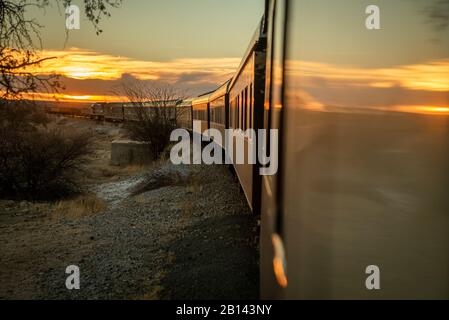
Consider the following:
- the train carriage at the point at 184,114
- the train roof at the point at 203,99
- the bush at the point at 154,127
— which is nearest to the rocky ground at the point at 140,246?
the train roof at the point at 203,99

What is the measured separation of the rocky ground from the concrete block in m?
11.8

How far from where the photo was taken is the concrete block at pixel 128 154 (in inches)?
996

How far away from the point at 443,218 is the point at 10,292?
19.9 ft

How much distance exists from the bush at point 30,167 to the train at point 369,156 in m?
14.3

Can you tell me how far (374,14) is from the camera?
65.5 inches

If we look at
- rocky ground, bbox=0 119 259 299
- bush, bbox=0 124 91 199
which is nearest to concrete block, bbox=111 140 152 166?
bush, bbox=0 124 91 199

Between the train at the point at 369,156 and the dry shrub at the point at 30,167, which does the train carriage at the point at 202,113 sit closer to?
the dry shrub at the point at 30,167

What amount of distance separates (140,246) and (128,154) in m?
18.5

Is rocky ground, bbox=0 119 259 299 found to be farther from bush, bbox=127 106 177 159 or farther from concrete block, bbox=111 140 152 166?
bush, bbox=127 106 177 159

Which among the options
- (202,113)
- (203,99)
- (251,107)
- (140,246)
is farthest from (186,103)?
(251,107)

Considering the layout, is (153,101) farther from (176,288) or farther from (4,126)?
(176,288)

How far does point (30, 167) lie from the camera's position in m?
15.8

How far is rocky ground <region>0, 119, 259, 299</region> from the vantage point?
18.7ft
